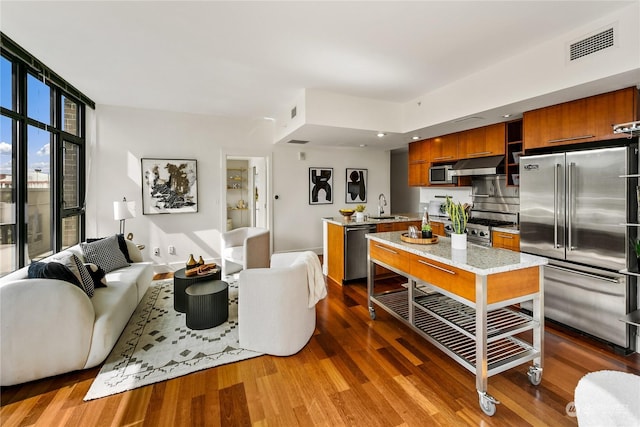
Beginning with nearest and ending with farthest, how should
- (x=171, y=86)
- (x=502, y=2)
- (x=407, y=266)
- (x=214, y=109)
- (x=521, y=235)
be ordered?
(x=502, y=2)
(x=407, y=266)
(x=521, y=235)
(x=171, y=86)
(x=214, y=109)

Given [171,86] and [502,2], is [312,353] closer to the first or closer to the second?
[502,2]

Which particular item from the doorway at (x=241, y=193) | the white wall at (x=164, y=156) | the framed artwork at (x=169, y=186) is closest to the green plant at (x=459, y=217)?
the white wall at (x=164, y=156)

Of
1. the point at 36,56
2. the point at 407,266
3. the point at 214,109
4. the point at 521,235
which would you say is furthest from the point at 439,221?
the point at 36,56

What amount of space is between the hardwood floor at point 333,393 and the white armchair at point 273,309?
124 mm

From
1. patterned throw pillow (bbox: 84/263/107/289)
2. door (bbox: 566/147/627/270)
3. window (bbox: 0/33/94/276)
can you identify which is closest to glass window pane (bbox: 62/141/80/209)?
window (bbox: 0/33/94/276)

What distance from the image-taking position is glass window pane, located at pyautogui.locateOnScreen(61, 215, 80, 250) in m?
3.88

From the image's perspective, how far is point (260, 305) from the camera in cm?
242

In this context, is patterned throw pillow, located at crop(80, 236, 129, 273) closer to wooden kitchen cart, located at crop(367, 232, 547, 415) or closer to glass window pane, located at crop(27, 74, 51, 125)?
glass window pane, located at crop(27, 74, 51, 125)

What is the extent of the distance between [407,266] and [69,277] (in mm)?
2742

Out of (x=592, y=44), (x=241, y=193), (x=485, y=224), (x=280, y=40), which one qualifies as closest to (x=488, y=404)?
(x=485, y=224)

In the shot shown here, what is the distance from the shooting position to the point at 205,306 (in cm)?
282

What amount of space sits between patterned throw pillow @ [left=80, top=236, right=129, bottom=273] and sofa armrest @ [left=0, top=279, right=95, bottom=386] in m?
1.27

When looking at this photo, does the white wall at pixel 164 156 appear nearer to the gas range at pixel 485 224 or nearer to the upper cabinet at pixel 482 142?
the upper cabinet at pixel 482 142

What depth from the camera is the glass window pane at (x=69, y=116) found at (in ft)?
12.5
